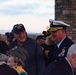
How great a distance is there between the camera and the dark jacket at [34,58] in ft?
21.9

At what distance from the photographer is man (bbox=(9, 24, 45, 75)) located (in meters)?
6.65

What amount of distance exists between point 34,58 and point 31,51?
128mm

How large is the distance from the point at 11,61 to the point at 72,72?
0.79m

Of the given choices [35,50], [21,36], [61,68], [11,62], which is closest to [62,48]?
[35,50]

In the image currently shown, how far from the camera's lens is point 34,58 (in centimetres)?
672

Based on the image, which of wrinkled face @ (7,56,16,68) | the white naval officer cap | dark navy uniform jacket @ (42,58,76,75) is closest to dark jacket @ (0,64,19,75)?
wrinkled face @ (7,56,16,68)

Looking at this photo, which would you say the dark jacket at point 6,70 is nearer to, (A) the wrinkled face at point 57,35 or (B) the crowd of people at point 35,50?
(B) the crowd of people at point 35,50

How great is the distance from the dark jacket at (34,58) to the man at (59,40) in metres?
0.18

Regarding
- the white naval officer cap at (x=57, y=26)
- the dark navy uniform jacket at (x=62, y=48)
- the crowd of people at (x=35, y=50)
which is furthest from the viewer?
the white naval officer cap at (x=57, y=26)

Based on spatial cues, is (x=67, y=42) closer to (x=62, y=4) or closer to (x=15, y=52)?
(x=15, y=52)

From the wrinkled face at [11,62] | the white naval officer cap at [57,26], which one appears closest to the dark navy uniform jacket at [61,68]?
the wrinkled face at [11,62]

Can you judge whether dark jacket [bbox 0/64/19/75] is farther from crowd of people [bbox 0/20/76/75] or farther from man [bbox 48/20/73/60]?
man [bbox 48/20/73/60]

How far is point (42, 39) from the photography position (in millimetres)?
7703

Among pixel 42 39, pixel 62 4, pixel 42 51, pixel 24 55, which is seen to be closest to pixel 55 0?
pixel 62 4
